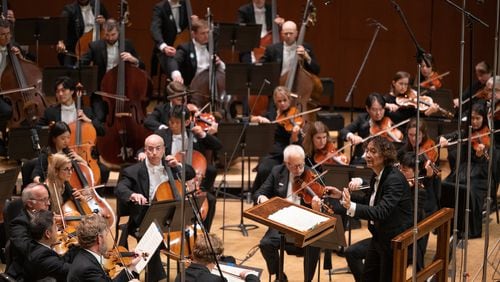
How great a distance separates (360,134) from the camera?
902 centimetres

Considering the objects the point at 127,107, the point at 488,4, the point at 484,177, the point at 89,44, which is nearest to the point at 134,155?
the point at 127,107

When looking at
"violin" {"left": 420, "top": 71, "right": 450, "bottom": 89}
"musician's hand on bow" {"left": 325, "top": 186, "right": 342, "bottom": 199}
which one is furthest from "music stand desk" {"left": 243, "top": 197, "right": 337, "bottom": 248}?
"violin" {"left": 420, "top": 71, "right": 450, "bottom": 89}

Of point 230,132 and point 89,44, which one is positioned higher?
point 89,44

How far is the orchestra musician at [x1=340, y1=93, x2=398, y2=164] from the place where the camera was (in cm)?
872

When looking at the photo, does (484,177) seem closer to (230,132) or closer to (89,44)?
(230,132)

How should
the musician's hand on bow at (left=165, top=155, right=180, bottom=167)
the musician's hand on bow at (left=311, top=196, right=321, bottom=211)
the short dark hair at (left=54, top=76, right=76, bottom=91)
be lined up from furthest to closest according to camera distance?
the short dark hair at (left=54, top=76, right=76, bottom=91) → the musician's hand on bow at (left=165, top=155, right=180, bottom=167) → the musician's hand on bow at (left=311, top=196, right=321, bottom=211)

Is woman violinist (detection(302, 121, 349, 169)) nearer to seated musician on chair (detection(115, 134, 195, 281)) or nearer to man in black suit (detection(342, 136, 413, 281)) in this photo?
seated musician on chair (detection(115, 134, 195, 281))

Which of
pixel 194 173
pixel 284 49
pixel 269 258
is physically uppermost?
pixel 284 49

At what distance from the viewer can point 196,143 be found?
28.1 feet

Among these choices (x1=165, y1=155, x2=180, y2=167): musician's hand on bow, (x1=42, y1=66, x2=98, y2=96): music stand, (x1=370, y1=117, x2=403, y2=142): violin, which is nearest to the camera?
(x1=165, y1=155, x2=180, y2=167): musician's hand on bow

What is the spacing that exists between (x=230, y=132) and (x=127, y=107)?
5.05ft

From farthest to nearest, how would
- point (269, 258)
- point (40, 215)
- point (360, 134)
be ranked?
point (360, 134), point (269, 258), point (40, 215)

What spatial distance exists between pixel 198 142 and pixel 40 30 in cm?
255

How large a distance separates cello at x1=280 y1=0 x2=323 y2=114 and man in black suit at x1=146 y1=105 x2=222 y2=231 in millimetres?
1334
